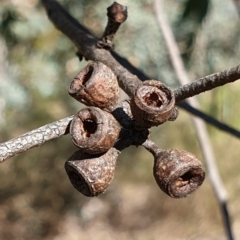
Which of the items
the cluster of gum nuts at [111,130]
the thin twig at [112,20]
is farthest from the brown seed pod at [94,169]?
the thin twig at [112,20]

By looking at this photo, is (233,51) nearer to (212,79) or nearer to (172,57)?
(172,57)

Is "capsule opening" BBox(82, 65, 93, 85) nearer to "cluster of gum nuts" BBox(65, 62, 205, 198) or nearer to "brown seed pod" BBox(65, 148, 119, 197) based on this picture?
"cluster of gum nuts" BBox(65, 62, 205, 198)

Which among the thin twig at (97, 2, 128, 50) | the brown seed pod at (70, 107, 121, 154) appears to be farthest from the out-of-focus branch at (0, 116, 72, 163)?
the thin twig at (97, 2, 128, 50)

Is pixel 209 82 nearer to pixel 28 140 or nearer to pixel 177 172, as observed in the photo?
pixel 177 172

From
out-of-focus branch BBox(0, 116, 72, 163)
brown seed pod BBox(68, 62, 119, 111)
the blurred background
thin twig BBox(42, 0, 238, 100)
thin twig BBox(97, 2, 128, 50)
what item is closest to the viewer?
out-of-focus branch BBox(0, 116, 72, 163)

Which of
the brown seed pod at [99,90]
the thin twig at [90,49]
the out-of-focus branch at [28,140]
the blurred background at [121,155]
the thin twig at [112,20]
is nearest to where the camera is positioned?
the out-of-focus branch at [28,140]

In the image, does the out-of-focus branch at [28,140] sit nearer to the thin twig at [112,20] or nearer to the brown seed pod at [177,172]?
the brown seed pod at [177,172]

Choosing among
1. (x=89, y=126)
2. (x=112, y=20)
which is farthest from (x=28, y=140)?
(x=112, y=20)
